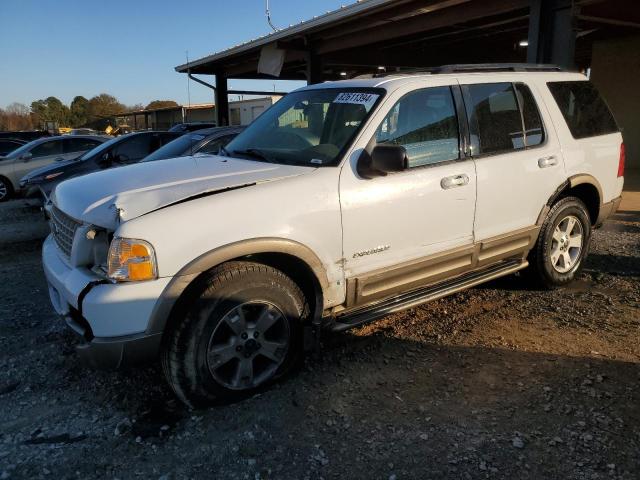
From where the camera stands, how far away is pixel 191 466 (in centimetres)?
263

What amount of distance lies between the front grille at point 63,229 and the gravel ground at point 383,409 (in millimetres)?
924

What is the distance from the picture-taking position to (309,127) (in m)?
3.91

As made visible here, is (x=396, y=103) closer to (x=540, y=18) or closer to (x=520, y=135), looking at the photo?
(x=520, y=135)

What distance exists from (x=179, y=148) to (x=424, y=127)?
5.32 m

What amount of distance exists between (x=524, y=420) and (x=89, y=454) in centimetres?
237

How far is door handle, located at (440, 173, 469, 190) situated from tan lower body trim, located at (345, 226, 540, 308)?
0.48 m

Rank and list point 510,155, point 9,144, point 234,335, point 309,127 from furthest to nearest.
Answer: point 9,144 → point 510,155 → point 309,127 → point 234,335

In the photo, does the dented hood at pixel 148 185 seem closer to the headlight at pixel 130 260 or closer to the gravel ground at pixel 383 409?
the headlight at pixel 130 260

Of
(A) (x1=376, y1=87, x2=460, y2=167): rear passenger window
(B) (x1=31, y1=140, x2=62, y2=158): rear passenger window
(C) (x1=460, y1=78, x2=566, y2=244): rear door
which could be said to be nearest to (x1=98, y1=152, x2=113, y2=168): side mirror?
(B) (x1=31, y1=140, x2=62, y2=158): rear passenger window

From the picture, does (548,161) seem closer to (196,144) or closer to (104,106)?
(196,144)

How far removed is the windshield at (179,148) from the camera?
790 centimetres

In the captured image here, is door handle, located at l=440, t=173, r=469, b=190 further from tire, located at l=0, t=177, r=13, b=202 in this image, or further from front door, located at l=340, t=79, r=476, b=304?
tire, located at l=0, t=177, r=13, b=202

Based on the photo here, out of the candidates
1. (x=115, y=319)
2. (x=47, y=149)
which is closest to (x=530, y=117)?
(x=115, y=319)

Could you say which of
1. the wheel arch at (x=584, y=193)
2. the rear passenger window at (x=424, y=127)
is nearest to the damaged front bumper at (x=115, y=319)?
the rear passenger window at (x=424, y=127)
